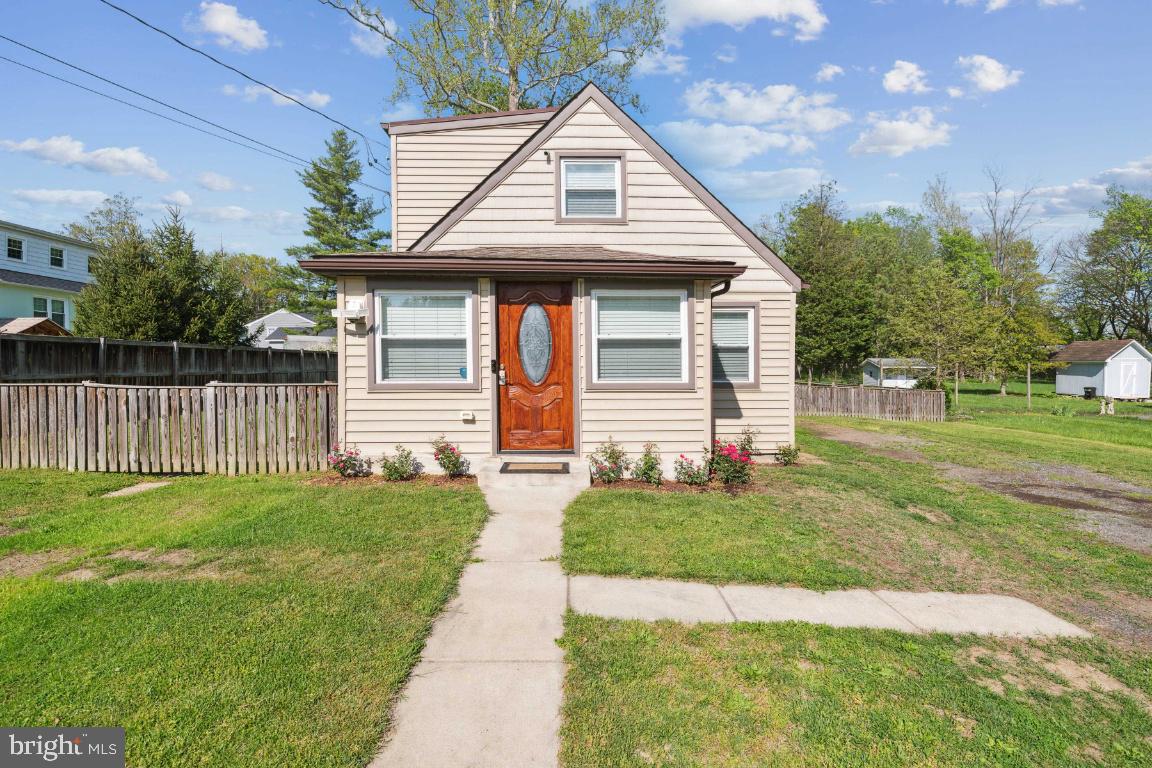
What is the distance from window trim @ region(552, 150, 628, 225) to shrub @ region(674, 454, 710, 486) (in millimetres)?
4057

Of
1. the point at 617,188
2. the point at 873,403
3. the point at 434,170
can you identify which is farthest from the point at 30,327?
the point at 873,403

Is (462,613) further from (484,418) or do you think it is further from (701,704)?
(484,418)

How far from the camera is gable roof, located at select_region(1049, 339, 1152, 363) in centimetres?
3481

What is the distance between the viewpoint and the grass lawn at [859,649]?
2.43 m

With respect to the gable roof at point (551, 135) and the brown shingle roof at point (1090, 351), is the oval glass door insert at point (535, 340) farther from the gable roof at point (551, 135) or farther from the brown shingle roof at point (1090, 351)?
the brown shingle roof at point (1090, 351)

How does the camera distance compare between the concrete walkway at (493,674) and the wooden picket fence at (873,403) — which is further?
the wooden picket fence at (873,403)

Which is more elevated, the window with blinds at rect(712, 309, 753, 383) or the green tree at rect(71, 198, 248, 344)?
the green tree at rect(71, 198, 248, 344)

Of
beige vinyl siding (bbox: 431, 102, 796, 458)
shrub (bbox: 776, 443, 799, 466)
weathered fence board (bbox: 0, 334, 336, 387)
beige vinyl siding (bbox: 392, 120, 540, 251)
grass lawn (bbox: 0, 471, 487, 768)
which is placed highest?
beige vinyl siding (bbox: 392, 120, 540, 251)

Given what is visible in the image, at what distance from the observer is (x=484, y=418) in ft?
23.6

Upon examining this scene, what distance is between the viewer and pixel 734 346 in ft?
31.0

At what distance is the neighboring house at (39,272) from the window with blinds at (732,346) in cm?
2739

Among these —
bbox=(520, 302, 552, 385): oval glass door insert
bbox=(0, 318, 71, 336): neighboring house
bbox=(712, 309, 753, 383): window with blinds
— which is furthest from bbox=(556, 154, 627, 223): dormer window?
bbox=(0, 318, 71, 336): neighboring house

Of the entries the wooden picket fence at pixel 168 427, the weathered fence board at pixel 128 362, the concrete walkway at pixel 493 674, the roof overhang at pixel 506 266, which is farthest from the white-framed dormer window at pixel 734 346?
the weathered fence board at pixel 128 362

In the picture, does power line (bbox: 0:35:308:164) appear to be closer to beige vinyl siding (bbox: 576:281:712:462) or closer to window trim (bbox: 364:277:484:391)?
window trim (bbox: 364:277:484:391)
